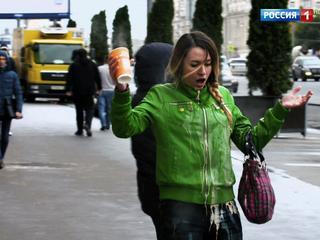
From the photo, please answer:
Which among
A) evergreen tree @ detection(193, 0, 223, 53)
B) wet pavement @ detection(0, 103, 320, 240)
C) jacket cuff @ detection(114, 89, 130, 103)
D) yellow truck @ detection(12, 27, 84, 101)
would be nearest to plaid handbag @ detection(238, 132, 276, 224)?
jacket cuff @ detection(114, 89, 130, 103)

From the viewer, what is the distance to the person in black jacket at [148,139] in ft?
17.2

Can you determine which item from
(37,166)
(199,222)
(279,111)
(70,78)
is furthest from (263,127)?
(70,78)

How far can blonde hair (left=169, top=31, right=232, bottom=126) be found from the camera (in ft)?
14.4

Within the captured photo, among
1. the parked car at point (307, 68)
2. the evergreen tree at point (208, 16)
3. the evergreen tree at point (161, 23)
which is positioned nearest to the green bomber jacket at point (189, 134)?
the evergreen tree at point (208, 16)

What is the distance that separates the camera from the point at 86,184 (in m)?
11.3

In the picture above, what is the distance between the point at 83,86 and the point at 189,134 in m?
14.1

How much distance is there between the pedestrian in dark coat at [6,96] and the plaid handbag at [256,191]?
830cm

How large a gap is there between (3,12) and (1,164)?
3438 centimetres

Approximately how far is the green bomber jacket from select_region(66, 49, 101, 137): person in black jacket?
45.1 feet

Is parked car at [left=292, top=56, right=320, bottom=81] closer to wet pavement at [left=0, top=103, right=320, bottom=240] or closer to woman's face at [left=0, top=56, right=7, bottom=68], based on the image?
wet pavement at [left=0, top=103, right=320, bottom=240]

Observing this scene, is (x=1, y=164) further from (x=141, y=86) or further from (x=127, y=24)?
(x=127, y=24)

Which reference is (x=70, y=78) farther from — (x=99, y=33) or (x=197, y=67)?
(x=99, y=33)

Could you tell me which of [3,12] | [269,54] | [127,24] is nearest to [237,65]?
[127,24]

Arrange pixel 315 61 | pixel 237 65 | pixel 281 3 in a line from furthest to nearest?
pixel 237 65 → pixel 315 61 → pixel 281 3
